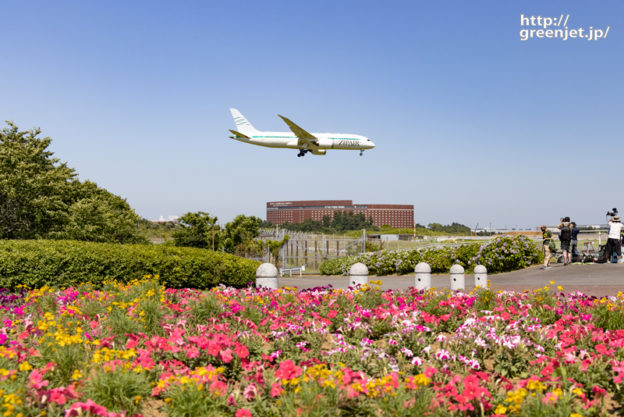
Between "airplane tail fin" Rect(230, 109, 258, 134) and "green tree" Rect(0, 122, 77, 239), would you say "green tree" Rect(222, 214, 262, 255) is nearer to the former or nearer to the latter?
"airplane tail fin" Rect(230, 109, 258, 134)

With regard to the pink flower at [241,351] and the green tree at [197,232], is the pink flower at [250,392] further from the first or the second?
the green tree at [197,232]

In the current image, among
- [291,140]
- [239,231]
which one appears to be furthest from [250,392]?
[239,231]

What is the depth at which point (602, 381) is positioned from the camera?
14.4ft

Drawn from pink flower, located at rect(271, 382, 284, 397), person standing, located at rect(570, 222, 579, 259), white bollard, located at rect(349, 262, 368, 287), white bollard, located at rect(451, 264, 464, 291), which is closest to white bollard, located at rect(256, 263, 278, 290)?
white bollard, located at rect(349, 262, 368, 287)

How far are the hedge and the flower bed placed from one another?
3.71m

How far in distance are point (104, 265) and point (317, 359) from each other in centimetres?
830

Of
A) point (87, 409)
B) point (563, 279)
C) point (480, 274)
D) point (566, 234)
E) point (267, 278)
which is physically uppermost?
point (566, 234)

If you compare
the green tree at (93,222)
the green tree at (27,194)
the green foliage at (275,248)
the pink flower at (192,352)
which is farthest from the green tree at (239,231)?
the pink flower at (192,352)

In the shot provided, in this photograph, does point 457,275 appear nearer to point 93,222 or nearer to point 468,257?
point 468,257

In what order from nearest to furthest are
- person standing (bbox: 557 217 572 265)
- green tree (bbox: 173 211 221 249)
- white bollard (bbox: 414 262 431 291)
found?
1. white bollard (bbox: 414 262 431 291)
2. person standing (bbox: 557 217 572 265)
3. green tree (bbox: 173 211 221 249)

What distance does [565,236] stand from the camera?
17188 millimetres

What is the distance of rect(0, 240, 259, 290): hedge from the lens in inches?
424

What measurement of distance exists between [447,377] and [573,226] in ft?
52.3

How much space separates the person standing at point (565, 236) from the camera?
1702cm
